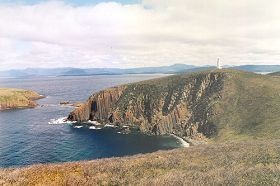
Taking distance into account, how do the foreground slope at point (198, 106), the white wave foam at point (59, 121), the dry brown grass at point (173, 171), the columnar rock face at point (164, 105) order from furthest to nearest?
the white wave foam at point (59, 121)
the columnar rock face at point (164, 105)
the foreground slope at point (198, 106)
the dry brown grass at point (173, 171)

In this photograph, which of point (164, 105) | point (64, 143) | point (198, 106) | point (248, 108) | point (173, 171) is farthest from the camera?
point (164, 105)

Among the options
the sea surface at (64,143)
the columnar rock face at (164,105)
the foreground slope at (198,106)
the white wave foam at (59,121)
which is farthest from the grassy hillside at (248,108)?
the white wave foam at (59,121)

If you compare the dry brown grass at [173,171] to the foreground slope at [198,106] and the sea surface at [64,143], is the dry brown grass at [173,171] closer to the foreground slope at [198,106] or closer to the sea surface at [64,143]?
the sea surface at [64,143]

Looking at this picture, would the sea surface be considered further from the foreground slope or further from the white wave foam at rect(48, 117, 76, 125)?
the foreground slope

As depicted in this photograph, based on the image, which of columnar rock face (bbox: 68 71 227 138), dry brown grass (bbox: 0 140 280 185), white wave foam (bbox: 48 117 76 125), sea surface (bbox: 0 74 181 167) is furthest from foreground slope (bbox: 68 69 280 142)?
dry brown grass (bbox: 0 140 280 185)

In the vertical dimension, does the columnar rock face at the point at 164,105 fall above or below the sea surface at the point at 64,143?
above

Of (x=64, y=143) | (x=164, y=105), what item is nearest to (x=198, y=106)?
Answer: (x=164, y=105)

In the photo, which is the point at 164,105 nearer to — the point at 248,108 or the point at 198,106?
the point at 198,106
